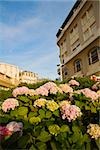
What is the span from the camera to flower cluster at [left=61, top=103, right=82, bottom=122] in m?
2.53

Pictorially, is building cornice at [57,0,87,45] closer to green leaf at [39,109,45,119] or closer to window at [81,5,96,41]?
window at [81,5,96,41]

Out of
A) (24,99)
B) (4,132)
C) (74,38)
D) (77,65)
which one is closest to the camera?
(4,132)

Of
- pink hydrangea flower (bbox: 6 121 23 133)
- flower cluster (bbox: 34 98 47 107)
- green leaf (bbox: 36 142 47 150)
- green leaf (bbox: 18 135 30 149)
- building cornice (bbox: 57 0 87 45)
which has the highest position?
building cornice (bbox: 57 0 87 45)

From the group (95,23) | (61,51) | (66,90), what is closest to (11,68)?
(61,51)

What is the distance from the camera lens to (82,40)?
93.7 feet

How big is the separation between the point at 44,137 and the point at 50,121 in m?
0.27

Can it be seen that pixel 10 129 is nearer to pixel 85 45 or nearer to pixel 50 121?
pixel 50 121

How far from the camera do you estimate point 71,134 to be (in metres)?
2.30

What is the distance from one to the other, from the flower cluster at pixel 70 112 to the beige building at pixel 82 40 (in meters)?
20.9

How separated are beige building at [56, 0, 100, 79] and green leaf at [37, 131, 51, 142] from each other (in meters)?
21.3

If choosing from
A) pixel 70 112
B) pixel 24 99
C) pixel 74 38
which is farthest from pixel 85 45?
pixel 70 112

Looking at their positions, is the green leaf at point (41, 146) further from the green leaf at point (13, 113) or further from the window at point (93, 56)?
the window at point (93, 56)

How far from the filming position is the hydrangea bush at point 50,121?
6.96 feet

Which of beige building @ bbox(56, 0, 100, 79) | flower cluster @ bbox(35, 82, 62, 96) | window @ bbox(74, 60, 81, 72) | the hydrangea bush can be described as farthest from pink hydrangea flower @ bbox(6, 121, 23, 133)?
window @ bbox(74, 60, 81, 72)
